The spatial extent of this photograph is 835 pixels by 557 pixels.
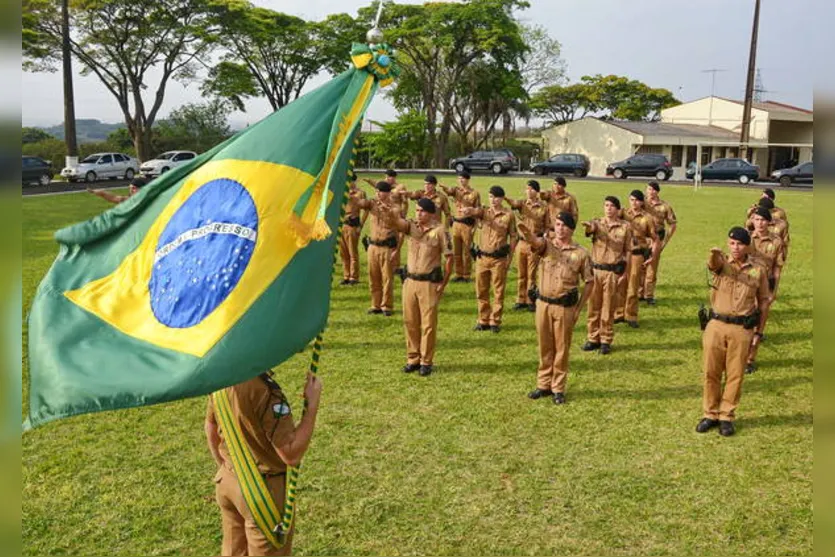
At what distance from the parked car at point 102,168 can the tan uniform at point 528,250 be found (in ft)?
97.4

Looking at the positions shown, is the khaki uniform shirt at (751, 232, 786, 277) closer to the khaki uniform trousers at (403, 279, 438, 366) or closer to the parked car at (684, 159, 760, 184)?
the khaki uniform trousers at (403, 279, 438, 366)

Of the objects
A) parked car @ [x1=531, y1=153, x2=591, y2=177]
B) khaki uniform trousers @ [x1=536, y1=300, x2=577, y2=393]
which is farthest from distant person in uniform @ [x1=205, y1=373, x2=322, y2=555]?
parked car @ [x1=531, y1=153, x2=591, y2=177]

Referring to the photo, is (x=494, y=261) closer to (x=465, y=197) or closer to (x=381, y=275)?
(x=381, y=275)

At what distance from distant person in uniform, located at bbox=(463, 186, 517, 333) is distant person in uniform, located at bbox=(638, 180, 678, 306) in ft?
9.46

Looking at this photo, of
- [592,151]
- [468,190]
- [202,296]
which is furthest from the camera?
[592,151]

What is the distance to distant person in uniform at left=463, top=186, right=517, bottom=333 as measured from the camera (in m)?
11.3

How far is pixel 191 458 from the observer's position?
21.9 feet

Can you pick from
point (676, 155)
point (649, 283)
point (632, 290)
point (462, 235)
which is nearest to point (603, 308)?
point (632, 290)

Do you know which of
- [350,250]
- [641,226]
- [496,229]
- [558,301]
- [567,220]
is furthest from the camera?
[350,250]

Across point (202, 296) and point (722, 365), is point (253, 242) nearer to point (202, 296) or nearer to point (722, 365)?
point (202, 296)

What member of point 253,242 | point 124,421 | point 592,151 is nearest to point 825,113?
point 253,242

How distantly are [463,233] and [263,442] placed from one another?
1147 cm

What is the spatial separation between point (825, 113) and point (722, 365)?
262 inches

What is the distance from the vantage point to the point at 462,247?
1470 cm
